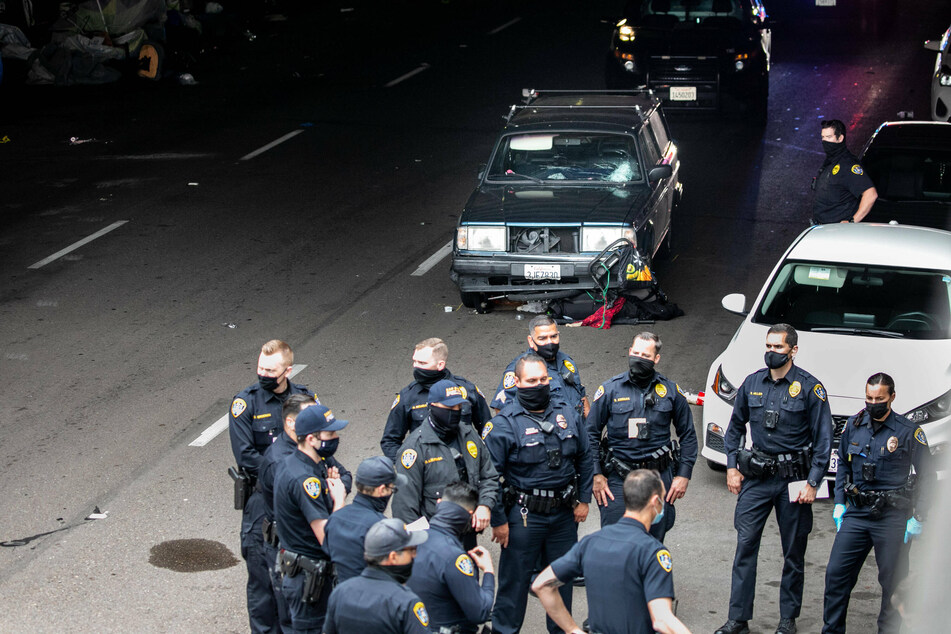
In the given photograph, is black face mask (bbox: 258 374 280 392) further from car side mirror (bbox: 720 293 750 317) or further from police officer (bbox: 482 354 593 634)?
car side mirror (bbox: 720 293 750 317)

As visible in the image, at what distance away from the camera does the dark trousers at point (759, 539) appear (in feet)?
23.3

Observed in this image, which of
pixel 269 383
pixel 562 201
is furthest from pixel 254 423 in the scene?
pixel 562 201

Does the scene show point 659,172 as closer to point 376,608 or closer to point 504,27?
point 376,608

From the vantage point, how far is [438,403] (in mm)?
6629

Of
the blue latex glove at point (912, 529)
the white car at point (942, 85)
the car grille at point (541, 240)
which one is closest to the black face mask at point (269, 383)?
the blue latex glove at point (912, 529)

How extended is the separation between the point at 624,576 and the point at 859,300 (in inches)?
199

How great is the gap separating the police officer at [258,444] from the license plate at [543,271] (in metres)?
5.23

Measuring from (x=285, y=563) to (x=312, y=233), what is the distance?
31.2 ft

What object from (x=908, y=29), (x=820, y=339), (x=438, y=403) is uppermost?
(x=438, y=403)

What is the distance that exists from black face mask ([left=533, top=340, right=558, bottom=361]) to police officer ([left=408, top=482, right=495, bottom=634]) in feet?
7.57

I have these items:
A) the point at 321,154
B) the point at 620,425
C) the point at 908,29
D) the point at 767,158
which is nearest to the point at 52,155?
the point at 321,154

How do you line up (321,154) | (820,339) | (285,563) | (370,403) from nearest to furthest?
(285,563)
(820,339)
(370,403)
(321,154)

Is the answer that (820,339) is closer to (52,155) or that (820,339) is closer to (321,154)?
(321,154)

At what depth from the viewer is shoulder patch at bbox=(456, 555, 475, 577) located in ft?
17.4
